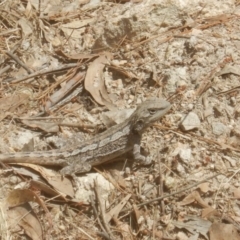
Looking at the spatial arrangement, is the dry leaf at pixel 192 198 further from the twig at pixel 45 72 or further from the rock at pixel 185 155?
the twig at pixel 45 72

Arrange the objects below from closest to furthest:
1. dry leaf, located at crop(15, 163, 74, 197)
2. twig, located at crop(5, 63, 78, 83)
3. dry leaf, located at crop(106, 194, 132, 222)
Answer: dry leaf, located at crop(106, 194, 132, 222) < dry leaf, located at crop(15, 163, 74, 197) < twig, located at crop(5, 63, 78, 83)

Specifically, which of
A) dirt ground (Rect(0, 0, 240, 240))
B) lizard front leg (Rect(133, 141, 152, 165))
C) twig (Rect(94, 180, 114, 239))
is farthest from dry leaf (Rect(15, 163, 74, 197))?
lizard front leg (Rect(133, 141, 152, 165))

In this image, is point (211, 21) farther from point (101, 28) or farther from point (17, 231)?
point (17, 231)

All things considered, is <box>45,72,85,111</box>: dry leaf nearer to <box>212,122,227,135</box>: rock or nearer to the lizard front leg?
the lizard front leg

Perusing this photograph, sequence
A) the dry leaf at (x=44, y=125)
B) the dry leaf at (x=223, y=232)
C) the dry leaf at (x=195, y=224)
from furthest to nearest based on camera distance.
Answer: the dry leaf at (x=44, y=125)
the dry leaf at (x=195, y=224)
the dry leaf at (x=223, y=232)

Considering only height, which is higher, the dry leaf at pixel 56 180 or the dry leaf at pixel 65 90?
the dry leaf at pixel 65 90

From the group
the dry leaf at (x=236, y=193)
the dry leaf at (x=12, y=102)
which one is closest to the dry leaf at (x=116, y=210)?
the dry leaf at (x=236, y=193)

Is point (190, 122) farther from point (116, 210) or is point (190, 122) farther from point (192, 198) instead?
point (116, 210)

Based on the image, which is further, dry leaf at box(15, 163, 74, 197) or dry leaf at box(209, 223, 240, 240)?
dry leaf at box(15, 163, 74, 197)
